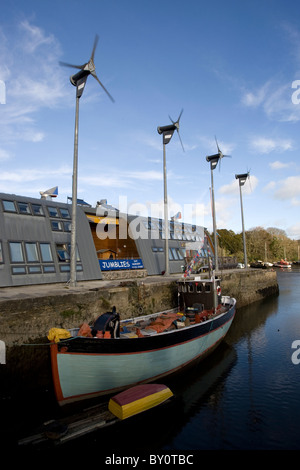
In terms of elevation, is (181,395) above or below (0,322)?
below

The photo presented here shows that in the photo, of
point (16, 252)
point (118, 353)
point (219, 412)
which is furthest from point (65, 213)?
point (219, 412)

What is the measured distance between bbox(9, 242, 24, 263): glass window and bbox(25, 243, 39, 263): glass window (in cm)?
57

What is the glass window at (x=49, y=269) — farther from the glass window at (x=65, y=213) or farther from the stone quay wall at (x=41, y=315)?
the glass window at (x=65, y=213)

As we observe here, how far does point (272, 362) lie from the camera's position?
19109 mm

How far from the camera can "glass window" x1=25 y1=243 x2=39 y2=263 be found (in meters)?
24.1

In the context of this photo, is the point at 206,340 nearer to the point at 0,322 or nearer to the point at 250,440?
the point at 250,440

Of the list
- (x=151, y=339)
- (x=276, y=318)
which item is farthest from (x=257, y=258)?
(x=151, y=339)

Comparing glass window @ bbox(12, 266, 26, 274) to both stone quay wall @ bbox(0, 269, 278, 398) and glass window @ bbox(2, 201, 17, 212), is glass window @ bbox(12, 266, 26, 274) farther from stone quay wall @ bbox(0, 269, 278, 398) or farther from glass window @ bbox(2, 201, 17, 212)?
glass window @ bbox(2, 201, 17, 212)

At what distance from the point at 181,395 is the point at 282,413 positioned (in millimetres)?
4942

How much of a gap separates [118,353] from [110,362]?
531 mm

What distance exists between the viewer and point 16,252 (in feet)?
76.6

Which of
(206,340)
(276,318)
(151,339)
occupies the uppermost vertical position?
(151,339)

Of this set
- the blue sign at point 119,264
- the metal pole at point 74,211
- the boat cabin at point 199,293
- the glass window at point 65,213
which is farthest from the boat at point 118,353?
the glass window at point 65,213

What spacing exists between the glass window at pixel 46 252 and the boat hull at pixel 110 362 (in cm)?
1455
